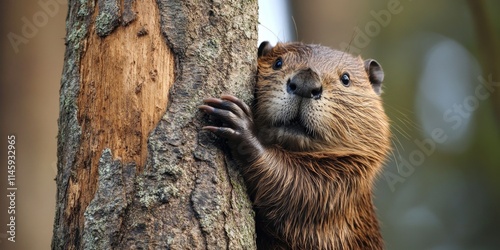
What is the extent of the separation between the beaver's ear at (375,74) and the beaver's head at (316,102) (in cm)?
10

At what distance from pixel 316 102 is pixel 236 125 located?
90cm

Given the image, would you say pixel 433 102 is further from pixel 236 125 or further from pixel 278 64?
pixel 236 125

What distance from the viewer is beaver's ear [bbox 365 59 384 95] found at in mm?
6125

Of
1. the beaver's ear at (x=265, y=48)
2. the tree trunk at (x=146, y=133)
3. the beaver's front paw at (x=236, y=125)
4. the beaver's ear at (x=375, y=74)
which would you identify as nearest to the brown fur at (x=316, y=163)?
Answer: the beaver's front paw at (x=236, y=125)

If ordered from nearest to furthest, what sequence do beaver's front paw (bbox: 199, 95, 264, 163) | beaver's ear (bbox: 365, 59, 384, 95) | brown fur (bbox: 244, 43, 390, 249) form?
beaver's front paw (bbox: 199, 95, 264, 163)
brown fur (bbox: 244, 43, 390, 249)
beaver's ear (bbox: 365, 59, 384, 95)

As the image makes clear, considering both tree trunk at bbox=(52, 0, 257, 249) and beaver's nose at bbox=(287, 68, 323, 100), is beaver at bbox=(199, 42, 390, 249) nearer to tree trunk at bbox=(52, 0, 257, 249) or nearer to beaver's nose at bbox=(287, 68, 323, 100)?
beaver's nose at bbox=(287, 68, 323, 100)

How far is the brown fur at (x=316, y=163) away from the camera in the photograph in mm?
4758

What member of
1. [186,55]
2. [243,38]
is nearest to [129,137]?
[186,55]

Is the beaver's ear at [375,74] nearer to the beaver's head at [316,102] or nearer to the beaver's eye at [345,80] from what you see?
the beaver's head at [316,102]

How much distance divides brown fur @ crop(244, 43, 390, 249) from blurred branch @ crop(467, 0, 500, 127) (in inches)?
192

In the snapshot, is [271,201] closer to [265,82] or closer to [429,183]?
[265,82]

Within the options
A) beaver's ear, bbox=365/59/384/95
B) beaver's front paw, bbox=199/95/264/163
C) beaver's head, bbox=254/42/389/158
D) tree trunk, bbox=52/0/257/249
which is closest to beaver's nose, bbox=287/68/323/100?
beaver's head, bbox=254/42/389/158

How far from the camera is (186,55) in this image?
4.09 m

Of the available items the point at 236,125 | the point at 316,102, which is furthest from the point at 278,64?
the point at 236,125
